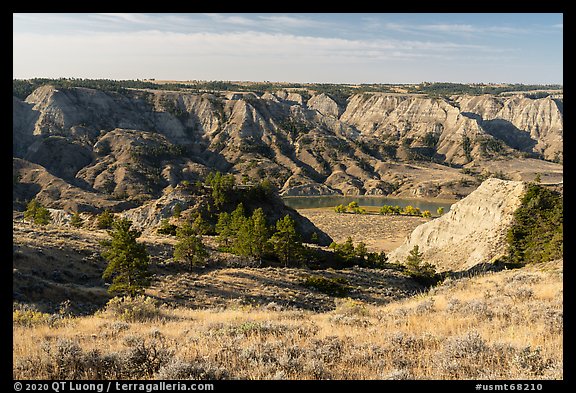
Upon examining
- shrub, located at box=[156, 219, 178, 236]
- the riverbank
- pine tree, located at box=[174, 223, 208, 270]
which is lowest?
the riverbank

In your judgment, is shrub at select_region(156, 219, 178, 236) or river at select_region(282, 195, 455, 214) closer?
shrub at select_region(156, 219, 178, 236)

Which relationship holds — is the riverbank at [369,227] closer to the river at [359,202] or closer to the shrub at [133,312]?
the river at [359,202]

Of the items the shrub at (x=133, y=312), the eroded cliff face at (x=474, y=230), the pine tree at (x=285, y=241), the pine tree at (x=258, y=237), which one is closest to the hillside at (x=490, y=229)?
the eroded cliff face at (x=474, y=230)

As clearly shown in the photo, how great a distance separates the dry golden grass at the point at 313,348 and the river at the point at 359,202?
130m

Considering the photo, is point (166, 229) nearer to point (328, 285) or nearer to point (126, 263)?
point (126, 263)

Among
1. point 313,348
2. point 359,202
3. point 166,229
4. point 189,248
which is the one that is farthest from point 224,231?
point 359,202

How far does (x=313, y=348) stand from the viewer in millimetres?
7449

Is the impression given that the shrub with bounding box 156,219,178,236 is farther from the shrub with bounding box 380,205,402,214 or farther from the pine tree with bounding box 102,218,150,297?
the shrub with bounding box 380,205,402,214

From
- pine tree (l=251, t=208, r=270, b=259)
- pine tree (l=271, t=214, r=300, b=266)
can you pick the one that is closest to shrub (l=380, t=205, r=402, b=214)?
pine tree (l=271, t=214, r=300, b=266)

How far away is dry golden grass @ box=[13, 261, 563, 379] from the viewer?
20.4ft

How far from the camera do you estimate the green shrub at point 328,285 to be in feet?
104

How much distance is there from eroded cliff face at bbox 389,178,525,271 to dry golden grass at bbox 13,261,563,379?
3625 centimetres

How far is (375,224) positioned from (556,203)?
2455 inches

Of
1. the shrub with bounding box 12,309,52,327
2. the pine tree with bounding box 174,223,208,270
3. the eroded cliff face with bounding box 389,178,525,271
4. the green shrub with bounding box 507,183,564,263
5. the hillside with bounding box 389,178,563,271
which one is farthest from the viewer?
the eroded cliff face with bounding box 389,178,525,271
